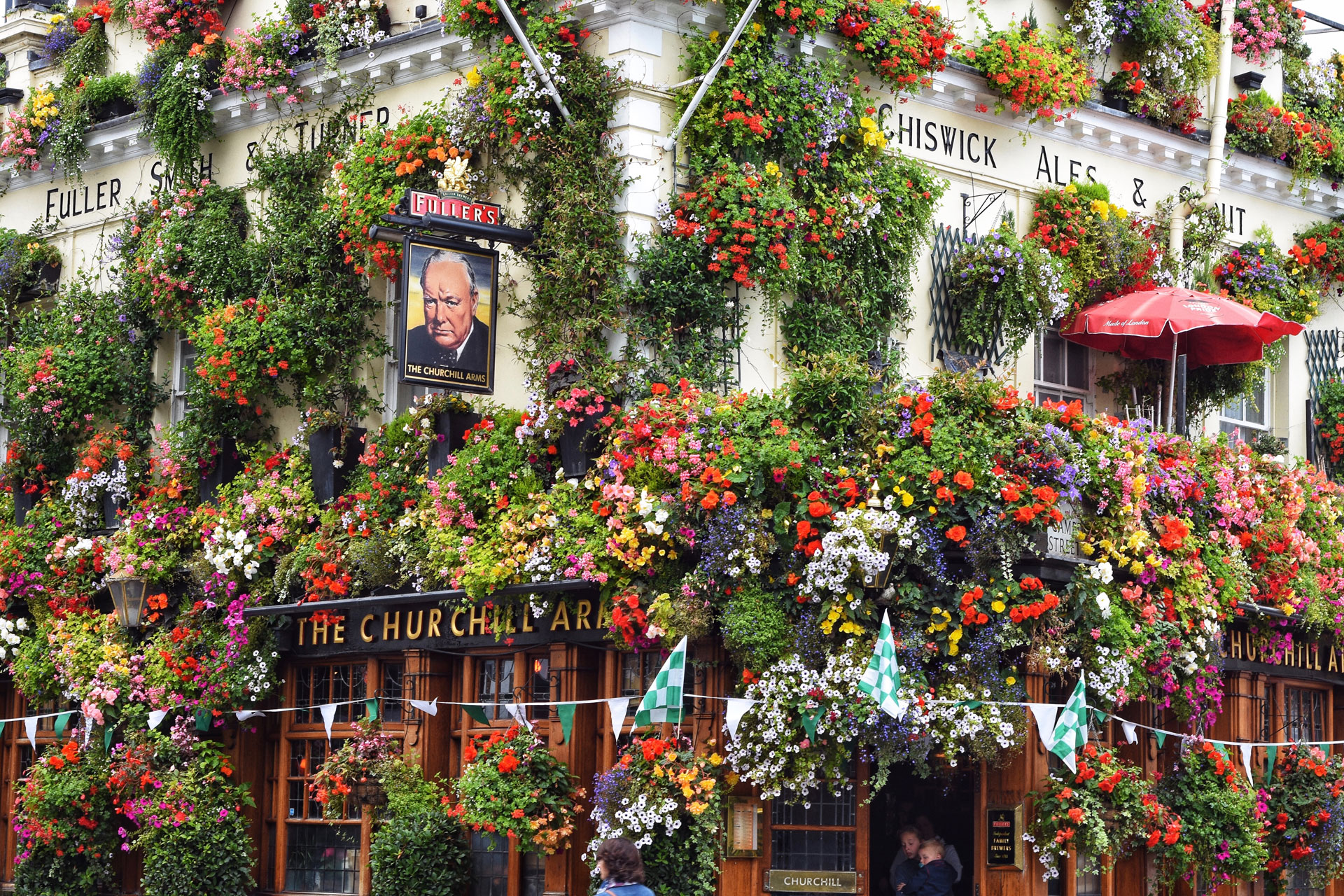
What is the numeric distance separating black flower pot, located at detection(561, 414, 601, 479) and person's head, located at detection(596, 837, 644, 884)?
4.75 m

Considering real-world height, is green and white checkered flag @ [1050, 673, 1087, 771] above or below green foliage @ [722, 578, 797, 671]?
below

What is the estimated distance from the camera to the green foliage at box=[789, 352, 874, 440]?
1478 cm

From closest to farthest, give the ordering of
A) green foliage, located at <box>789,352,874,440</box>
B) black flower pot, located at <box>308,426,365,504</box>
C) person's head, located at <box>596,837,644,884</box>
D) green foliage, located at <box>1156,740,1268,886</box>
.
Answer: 1. person's head, located at <box>596,837,644,884</box>
2. green foliage, located at <box>789,352,874,440</box>
3. green foliage, located at <box>1156,740,1268,886</box>
4. black flower pot, located at <box>308,426,365,504</box>

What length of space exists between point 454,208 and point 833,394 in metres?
3.48

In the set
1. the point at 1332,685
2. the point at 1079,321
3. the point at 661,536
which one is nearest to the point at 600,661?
the point at 661,536

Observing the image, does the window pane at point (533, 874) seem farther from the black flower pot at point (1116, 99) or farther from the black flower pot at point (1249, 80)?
the black flower pot at point (1249, 80)

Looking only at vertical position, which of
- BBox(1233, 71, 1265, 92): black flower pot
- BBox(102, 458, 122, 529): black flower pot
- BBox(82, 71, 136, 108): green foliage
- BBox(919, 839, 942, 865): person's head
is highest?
BBox(1233, 71, 1265, 92): black flower pot

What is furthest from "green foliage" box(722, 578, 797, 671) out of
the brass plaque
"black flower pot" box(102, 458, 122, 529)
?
"black flower pot" box(102, 458, 122, 529)

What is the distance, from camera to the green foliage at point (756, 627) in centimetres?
1436

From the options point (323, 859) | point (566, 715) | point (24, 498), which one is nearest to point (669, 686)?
point (566, 715)

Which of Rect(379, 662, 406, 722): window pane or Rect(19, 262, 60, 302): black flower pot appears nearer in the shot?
Rect(379, 662, 406, 722): window pane

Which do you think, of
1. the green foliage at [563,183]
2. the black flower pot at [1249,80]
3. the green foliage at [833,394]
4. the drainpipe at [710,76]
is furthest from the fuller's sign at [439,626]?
the black flower pot at [1249,80]

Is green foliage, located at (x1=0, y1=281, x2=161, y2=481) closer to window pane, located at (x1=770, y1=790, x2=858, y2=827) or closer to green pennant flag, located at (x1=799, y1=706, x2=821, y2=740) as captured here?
window pane, located at (x1=770, y1=790, x2=858, y2=827)

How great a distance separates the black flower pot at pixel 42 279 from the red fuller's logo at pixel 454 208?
249 inches
